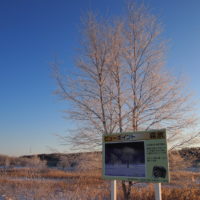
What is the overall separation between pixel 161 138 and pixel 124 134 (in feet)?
3.24

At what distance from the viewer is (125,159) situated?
5910mm

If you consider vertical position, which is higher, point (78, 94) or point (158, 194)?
point (78, 94)

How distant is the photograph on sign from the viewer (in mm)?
5633

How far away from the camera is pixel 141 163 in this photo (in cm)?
560

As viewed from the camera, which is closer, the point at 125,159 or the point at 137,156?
the point at 137,156

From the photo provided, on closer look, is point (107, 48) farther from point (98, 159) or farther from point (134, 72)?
point (98, 159)

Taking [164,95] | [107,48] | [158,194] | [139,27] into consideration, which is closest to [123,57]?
[107,48]

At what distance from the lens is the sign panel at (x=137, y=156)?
535 centimetres

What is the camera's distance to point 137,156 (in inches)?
224

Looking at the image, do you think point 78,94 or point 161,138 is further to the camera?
point 78,94

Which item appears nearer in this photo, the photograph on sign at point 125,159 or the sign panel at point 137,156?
the sign panel at point 137,156

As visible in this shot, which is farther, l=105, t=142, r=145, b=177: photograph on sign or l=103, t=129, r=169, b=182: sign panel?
l=105, t=142, r=145, b=177: photograph on sign

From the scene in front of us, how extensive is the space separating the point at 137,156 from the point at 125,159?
1.16 ft

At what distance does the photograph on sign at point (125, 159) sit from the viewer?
563 centimetres
